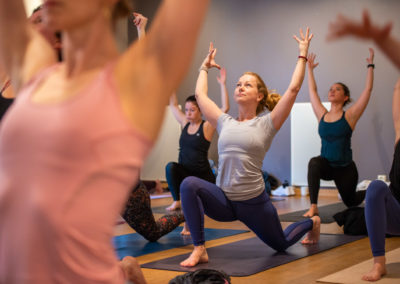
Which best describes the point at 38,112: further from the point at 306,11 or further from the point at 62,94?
the point at 306,11

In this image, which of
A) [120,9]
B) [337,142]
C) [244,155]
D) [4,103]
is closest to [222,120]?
[244,155]

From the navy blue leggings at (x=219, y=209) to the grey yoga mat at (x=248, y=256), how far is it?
6.1 inches

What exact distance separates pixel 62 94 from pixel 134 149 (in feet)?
0.44

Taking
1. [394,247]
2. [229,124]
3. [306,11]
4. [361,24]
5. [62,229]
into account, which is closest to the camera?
[62,229]

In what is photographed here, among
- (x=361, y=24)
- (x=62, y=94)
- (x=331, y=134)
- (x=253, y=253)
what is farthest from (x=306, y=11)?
(x=62, y=94)

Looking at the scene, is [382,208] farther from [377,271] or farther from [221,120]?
[221,120]

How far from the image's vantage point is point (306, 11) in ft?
24.6

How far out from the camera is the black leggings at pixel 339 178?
197 inches

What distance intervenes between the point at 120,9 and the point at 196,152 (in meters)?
4.39

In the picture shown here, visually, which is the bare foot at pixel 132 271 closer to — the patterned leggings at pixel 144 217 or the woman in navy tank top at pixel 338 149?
the patterned leggings at pixel 144 217

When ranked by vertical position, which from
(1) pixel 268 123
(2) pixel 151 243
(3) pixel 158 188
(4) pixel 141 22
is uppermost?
(4) pixel 141 22

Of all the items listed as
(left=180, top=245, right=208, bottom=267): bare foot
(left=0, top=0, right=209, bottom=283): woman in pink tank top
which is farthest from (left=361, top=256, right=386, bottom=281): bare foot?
(left=0, top=0, right=209, bottom=283): woman in pink tank top

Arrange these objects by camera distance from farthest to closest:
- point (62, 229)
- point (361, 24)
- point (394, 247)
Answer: point (394, 247) → point (361, 24) → point (62, 229)

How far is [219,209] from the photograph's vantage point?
3.16 m
